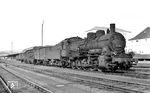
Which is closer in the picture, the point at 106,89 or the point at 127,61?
the point at 106,89

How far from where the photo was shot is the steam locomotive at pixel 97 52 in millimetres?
19016

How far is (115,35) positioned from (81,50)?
5252mm

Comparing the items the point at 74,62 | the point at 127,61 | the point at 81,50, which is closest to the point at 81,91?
the point at 127,61

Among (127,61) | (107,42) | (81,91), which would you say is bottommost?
(81,91)

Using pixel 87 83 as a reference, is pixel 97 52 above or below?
above

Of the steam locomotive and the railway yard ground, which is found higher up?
the steam locomotive

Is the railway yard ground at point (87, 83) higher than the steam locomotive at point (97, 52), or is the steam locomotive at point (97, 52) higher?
the steam locomotive at point (97, 52)

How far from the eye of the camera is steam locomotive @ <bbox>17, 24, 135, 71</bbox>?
19016 mm

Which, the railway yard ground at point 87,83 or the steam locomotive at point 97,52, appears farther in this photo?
the steam locomotive at point 97,52

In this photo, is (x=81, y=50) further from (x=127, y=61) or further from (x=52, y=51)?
(x=52, y=51)

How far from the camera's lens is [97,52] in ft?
68.4

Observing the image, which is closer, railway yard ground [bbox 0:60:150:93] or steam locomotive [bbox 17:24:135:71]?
railway yard ground [bbox 0:60:150:93]

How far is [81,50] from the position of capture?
2412 cm

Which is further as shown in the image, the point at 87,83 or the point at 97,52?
the point at 97,52
